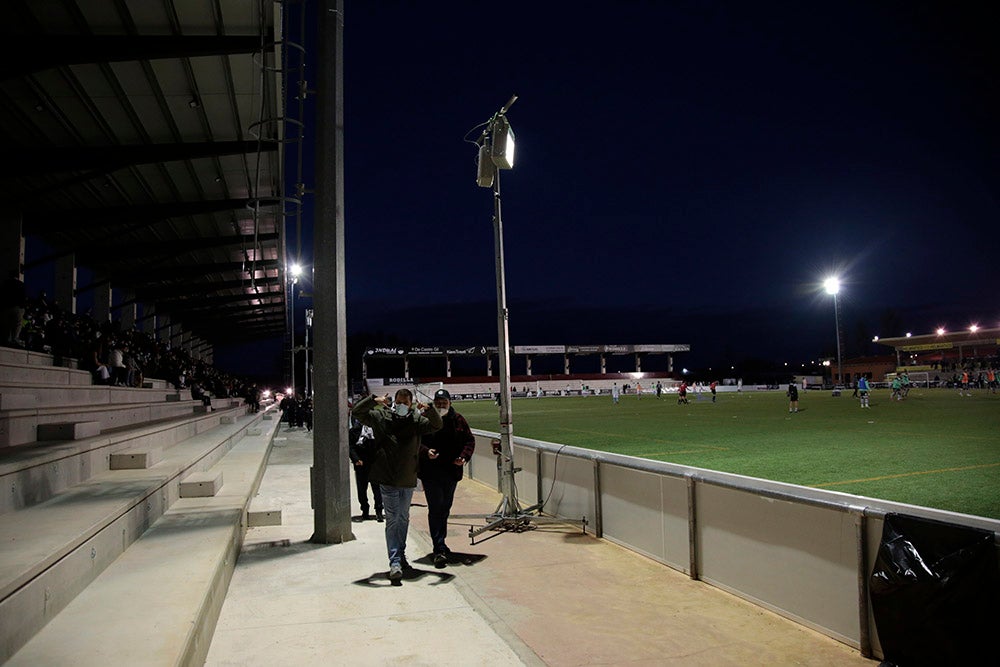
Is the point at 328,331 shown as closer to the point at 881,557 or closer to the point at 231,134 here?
the point at 881,557

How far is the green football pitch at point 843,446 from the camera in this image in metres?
10.5

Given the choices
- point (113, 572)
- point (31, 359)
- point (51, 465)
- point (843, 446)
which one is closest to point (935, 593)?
point (113, 572)

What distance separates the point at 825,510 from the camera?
5.04 m

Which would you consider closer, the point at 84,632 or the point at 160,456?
the point at 84,632

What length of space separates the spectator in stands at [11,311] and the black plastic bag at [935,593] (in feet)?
46.6

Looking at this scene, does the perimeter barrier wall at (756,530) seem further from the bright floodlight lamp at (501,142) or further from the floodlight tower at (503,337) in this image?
the bright floodlight lamp at (501,142)

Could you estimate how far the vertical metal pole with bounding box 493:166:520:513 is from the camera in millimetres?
8914

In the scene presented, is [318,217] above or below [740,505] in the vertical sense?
above

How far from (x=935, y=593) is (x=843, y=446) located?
13816 millimetres

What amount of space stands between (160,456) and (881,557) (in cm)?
994

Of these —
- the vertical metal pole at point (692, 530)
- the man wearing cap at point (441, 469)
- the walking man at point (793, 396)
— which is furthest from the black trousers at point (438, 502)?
the walking man at point (793, 396)

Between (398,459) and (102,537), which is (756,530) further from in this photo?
(102,537)

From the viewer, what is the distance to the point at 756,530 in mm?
5730

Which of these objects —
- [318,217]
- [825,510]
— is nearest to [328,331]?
[318,217]
